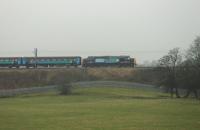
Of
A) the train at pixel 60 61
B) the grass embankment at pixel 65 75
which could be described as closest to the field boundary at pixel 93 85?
the grass embankment at pixel 65 75

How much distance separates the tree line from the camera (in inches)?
2936

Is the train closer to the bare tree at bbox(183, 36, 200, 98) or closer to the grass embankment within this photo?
the grass embankment

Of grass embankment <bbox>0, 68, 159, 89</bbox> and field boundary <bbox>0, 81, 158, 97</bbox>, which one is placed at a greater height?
grass embankment <bbox>0, 68, 159, 89</bbox>

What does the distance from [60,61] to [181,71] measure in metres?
45.3

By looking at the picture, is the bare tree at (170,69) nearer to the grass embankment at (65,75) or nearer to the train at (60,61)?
the grass embankment at (65,75)

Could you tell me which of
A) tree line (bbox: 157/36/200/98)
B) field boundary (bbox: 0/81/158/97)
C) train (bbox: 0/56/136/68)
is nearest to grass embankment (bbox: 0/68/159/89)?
train (bbox: 0/56/136/68)

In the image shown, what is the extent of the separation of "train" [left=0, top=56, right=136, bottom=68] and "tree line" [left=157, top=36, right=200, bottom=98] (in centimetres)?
2994

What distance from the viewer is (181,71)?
76.7 meters

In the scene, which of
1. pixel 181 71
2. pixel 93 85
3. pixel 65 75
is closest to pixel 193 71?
pixel 181 71

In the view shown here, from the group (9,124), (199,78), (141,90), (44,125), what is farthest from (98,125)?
(141,90)

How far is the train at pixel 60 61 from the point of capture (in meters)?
115

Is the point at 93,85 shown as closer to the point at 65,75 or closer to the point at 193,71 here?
the point at 65,75

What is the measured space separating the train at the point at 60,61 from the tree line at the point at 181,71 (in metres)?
29.9

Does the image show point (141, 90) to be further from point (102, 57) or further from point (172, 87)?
point (102, 57)
